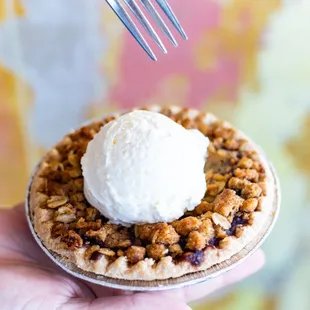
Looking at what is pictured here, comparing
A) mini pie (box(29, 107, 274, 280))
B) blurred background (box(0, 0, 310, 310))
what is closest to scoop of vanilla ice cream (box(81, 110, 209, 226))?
mini pie (box(29, 107, 274, 280))

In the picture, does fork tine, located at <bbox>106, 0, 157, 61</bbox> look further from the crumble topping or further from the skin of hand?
the skin of hand

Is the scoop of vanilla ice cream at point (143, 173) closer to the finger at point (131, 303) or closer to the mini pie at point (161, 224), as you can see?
the mini pie at point (161, 224)

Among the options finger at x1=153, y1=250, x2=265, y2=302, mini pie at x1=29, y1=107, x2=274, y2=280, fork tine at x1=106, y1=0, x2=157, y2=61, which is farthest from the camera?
finger at x1=153, y1=250, x2=265, y2=302

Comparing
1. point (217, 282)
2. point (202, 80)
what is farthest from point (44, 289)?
point (202, 80)

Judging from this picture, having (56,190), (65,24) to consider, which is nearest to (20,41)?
(65,24)

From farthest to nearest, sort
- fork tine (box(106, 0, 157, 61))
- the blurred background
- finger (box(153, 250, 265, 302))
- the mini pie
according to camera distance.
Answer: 1. the blurred background
2. finger (box(153, 250, 265, 302))
3. fork tine (box(106, 0, 157, 61))
4. the mini pie

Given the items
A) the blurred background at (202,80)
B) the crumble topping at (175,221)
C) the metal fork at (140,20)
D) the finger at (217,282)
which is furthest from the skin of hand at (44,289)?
the blurred background at (202,80)

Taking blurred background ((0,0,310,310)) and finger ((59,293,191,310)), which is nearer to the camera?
finger ((59,293,191,310))

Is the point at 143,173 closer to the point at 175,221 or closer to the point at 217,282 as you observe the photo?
the point at 175,221
